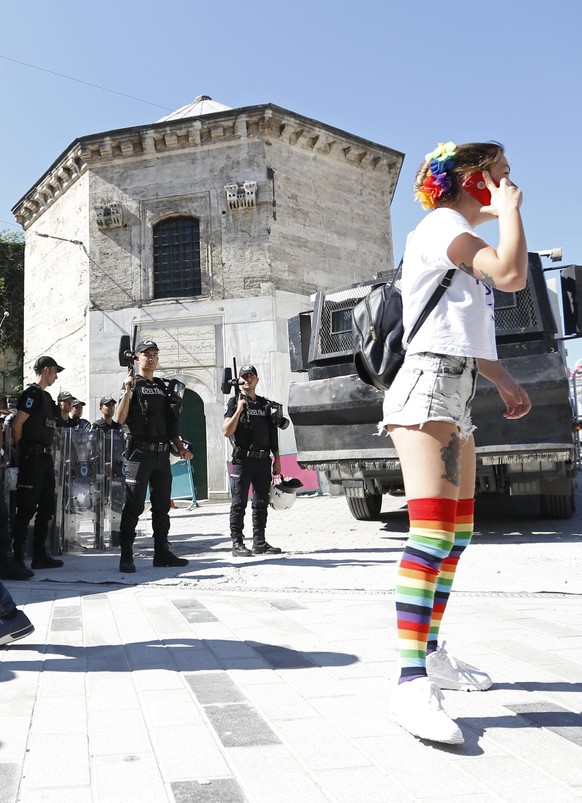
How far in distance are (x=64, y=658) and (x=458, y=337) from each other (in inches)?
92.2

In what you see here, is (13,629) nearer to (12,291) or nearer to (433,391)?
(433,391)

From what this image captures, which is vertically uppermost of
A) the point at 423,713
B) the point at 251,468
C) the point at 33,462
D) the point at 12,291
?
the point at 12,291

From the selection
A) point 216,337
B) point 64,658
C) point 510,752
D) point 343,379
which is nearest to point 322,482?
point 216,337

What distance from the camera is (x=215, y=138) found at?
20.9 m

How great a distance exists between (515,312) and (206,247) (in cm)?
1458

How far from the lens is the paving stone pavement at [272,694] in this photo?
1895 millimetres

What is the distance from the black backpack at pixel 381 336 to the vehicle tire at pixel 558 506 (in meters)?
6.77

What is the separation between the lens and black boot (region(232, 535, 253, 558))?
23.9 feet

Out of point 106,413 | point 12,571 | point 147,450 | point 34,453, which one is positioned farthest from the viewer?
point 106,413

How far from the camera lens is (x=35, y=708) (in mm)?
2572

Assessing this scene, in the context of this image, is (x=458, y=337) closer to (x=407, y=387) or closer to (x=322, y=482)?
(x=407, y=387)

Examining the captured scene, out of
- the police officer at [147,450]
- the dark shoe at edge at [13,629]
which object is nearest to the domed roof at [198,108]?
the police officer at [147,450]

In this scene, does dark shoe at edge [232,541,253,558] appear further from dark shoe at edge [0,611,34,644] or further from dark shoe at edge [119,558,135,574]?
dark shoe at edge [0,611,34,644]

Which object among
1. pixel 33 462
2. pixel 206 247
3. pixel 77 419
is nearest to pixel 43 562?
pixel 33 462
